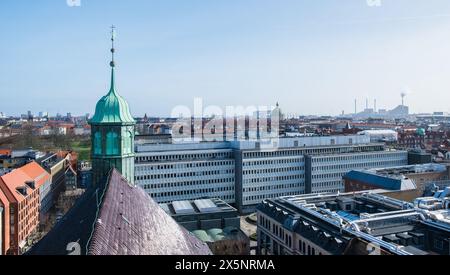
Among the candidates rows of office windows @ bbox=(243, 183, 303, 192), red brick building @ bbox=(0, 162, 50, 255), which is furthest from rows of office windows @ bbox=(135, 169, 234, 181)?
red brick building @ bbox=(0, 162, 50, 255)

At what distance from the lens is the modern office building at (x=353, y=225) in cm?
2433

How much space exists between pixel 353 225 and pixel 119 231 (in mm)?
20344

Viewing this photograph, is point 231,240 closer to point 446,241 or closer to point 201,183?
point 446,241

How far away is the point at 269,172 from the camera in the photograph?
60.6 meters

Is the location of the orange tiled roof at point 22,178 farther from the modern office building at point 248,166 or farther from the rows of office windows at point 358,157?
the rows of office windows at point 358,157

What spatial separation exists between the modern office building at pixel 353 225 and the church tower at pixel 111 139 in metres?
12.0

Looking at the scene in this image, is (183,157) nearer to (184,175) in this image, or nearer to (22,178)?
(184,175)

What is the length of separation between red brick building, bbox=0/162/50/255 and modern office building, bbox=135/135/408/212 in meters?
12.8

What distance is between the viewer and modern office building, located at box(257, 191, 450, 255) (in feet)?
79.8

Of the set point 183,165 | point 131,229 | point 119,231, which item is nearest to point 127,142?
point 131,229

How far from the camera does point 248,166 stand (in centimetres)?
5891

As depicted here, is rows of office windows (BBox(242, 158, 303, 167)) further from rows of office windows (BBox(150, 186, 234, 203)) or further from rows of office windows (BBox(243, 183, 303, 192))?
rows of office windows (BBox(150, 186, 234, 203))

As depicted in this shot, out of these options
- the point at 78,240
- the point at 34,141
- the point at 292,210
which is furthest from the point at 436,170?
the point at 34,141
